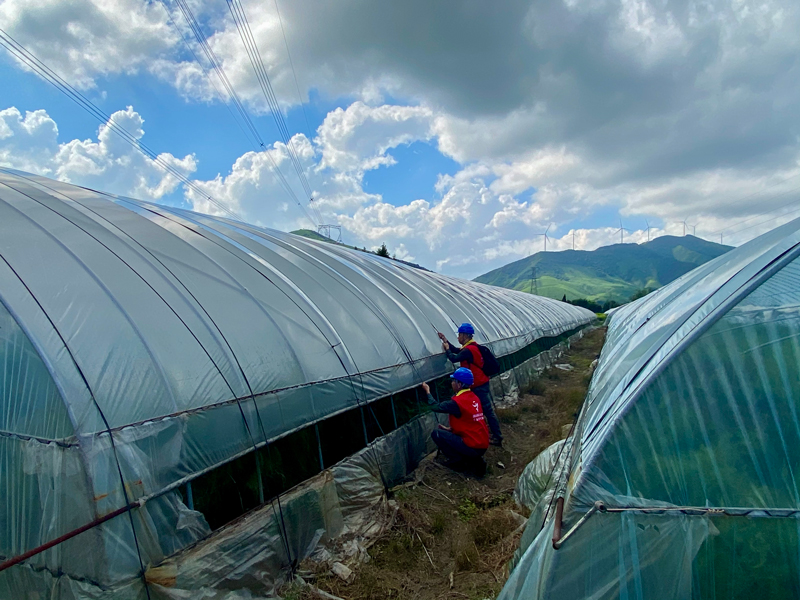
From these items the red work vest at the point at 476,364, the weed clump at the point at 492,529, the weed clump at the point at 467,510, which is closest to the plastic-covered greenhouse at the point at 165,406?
the weed clump at the point at 467,510

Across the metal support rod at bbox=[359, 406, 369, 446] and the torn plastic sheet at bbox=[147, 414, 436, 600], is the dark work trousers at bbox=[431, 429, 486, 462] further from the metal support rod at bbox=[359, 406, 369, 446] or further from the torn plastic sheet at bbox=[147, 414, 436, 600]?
the metal support rod at bbox=[359, 406, 369, 446]

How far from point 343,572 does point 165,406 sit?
2.66 meters

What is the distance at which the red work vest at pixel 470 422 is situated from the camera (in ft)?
23.8

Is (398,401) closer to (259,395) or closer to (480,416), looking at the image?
(480,416)

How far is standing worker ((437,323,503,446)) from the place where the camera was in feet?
28.4

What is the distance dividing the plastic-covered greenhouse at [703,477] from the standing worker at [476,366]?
5.52 m

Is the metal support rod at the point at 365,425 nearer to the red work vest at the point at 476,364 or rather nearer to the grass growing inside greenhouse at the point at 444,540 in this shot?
the grass growing inside greenhouse at the point at 444,540

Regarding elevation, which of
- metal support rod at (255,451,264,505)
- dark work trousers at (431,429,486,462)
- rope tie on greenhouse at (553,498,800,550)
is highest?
metal support rod at (255,451,264,505)

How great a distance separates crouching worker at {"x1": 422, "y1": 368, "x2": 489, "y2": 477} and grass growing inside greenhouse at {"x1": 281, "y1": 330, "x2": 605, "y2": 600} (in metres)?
0.29

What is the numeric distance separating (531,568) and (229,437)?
2.98 meters

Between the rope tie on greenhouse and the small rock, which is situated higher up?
the rope tie on greenhouse

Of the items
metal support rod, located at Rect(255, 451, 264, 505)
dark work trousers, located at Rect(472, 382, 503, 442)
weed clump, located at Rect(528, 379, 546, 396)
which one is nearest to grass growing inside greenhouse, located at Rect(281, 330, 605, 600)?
dark work trousers, located at Rect(472, 382, 503, 442)

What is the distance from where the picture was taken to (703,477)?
2.88 metres

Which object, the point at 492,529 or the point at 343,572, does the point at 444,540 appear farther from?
the point at 343,572
